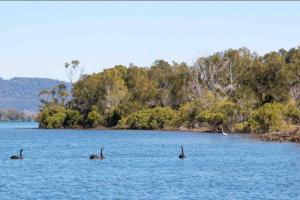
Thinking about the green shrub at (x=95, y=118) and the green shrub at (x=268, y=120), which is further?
the green shrub at (x=95, y=118)

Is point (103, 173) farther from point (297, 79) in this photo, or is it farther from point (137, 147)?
point (297, 79)

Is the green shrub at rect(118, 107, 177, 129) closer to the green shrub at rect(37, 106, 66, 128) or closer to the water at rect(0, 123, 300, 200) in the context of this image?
the green shrub at rect(37, 106, 66, 128)

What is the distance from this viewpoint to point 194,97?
497ft

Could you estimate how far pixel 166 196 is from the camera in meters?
40.5

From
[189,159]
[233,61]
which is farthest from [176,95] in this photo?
[189,159]

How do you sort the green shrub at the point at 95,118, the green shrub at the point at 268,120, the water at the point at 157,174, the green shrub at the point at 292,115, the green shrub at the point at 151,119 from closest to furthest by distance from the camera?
the water at the point at 157,174 → the green shrub at the point at 268,120 → the green shrub at the point at 292,115 → the green shrub at the point at 151,119 → the green shrub at the point at 95,118

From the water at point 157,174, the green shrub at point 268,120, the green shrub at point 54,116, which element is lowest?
the water at point 157,174

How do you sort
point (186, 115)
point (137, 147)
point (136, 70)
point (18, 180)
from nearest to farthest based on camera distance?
point (18, 180) < point (137, 147) < point (186, 115) < point (136, 70)

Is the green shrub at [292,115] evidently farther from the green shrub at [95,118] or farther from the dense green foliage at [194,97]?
the green shrub at [95,118]

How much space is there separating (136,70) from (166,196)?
140086 mm

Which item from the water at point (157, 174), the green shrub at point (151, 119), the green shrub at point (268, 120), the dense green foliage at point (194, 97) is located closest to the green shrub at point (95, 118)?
the dense green foliage at point (194, 97)

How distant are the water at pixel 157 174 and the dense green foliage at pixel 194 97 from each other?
3126 centimetres

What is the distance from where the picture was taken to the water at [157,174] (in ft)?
138

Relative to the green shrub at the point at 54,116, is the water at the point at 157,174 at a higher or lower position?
lower
